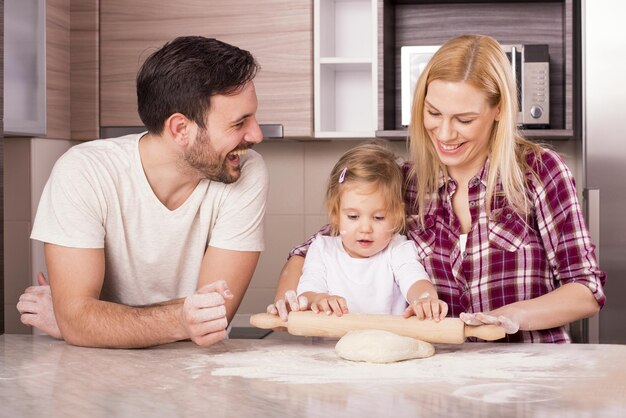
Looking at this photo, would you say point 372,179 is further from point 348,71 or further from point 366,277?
point 348,71

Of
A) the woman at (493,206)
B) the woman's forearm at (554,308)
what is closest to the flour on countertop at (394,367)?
the woman's forearm at (554,308)

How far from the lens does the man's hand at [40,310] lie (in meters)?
1.70

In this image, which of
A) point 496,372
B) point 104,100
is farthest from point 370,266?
point 104,100

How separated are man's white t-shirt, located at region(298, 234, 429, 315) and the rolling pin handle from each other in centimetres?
40

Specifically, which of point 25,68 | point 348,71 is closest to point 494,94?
point 348,71

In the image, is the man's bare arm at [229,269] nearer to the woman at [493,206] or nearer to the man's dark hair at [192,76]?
the woman at [493,206]

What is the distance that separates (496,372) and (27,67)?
1768 mm

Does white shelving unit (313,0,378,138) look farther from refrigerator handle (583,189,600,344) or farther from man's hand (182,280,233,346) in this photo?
man's hand (182,280,233,346)

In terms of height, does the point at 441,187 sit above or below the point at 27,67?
below

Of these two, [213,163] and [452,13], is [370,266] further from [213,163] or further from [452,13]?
[452,13]

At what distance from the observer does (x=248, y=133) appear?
68.7 inches

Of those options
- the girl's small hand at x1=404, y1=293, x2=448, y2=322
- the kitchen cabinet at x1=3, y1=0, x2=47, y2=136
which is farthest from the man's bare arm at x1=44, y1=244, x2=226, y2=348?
the kitchen cabinet at x1=3, y1=0, x2=47, y2=136

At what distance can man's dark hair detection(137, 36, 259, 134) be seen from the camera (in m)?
1.71

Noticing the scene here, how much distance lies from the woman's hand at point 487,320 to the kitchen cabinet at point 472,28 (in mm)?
1355
